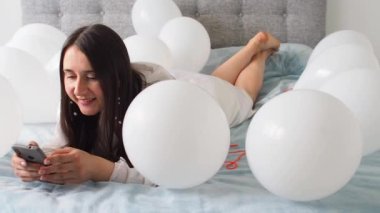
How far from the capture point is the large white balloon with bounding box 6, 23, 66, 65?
1.74m

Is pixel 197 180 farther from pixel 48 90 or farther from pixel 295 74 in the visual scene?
pixel 295 74

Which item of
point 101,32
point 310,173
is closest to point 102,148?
point 101,32

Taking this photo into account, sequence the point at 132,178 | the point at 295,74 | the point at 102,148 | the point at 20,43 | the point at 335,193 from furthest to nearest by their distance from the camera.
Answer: the point at 295,74 → the point at 20,43 → the point at 102,148 → the point at 132,178 → the point at 335,193

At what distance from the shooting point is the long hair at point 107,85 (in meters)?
1.08

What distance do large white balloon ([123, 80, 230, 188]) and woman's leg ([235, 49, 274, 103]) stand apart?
92 centimetres

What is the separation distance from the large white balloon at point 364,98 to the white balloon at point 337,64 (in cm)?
24

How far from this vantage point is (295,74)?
6.40 feet

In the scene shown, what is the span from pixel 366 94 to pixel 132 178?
52cm

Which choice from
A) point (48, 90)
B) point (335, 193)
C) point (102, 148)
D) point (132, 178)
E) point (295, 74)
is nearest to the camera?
point (335, 193)

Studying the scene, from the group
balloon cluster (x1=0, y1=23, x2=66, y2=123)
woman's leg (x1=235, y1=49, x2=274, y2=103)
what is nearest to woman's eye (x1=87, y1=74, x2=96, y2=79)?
balloon cluster (x1=0, y1=23, x2=66, y2=123)

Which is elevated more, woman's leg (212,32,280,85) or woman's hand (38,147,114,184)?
woman's hand (38,147,114,184)

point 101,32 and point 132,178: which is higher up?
point 101,32

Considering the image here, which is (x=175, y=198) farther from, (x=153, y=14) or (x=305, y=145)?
(x=153, y=14)

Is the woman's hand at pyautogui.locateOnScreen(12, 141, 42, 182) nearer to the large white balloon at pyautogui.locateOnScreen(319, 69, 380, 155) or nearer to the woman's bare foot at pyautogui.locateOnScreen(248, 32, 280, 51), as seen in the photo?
the large white balloon at pyautogui.locateOnScreen(319, 69, 380, 155)
